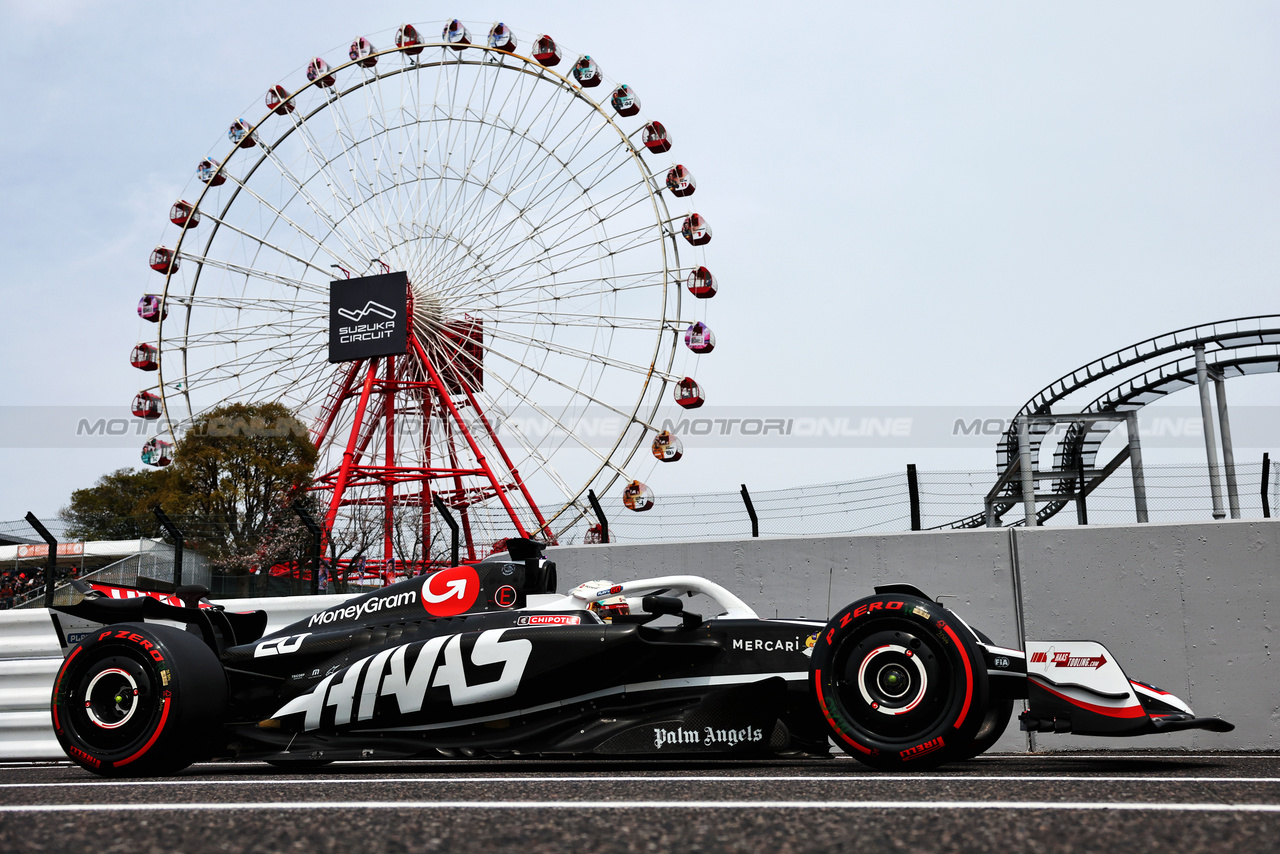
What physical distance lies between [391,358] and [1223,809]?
23.9m

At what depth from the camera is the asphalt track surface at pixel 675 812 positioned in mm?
2266

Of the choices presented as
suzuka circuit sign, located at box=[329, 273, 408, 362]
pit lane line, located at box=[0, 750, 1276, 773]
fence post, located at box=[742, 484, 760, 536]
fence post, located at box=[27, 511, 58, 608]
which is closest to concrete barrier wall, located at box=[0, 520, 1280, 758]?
pit lane line, located at box=[0, 750, 1276, 773]

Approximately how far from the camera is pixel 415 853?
2.16 meters

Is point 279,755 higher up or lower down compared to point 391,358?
lower down

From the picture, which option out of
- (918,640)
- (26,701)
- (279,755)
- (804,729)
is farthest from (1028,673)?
(26,701)

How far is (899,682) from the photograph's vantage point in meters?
4.06

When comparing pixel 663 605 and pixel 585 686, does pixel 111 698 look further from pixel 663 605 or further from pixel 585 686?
pixel 663 605

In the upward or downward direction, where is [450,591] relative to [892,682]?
upward

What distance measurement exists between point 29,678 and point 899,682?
5.35 meters

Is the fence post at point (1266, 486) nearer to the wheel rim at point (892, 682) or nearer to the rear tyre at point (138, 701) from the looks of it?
the wheel rim at point (892, 682)

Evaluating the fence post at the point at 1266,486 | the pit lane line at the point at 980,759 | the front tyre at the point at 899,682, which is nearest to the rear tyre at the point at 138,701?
the pit lane line at the point at 980,759

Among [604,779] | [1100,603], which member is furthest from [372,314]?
[604,779]

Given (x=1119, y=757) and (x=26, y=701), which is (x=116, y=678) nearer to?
(x=26, y=701)

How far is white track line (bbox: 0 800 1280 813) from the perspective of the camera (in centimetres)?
269
